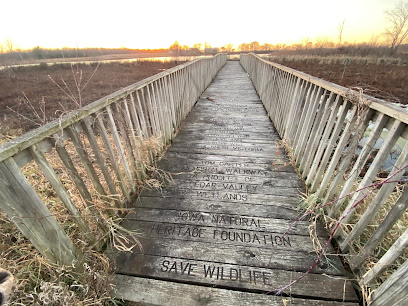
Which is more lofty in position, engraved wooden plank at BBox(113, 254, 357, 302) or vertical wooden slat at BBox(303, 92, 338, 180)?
vertical wooden slat at BBox(303, 92, 338, 180)

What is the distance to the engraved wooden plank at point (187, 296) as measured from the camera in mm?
1543

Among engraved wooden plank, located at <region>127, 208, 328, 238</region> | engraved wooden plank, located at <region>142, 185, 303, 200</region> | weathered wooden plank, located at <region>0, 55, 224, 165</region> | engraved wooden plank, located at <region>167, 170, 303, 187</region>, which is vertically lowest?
engraved wooden plank, located at <region>167, 170, 303, 187</region>

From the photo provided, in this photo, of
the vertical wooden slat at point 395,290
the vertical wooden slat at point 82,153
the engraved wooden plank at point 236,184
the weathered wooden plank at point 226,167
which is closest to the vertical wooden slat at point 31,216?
the vertical wooden slat at point 82,153

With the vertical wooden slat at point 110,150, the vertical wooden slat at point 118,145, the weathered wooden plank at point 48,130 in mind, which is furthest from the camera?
→ the vertical wooden slat at point 118,145

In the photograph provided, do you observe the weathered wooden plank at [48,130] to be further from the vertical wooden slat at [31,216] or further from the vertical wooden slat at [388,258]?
the vertical wooden slat at [388,258]

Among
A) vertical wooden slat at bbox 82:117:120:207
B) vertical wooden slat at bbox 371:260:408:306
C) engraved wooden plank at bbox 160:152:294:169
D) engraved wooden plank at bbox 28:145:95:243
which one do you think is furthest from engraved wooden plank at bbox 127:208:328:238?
engraved wooden plank at bbox 160:152:294:169

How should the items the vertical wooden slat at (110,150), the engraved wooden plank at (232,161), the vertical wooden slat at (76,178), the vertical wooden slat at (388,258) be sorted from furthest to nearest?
the engraved wooden plank at (232,161), the vertical wooden slat at (110,150), the vertical wooden slat at (76,178), the vertical wooden slat at (388,258)

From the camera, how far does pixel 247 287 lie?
64.0 inches

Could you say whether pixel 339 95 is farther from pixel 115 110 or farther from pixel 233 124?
pixel 233 124

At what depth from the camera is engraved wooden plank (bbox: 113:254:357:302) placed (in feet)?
5.26

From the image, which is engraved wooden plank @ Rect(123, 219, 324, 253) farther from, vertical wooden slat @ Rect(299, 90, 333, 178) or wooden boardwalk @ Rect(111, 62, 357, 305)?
vertical wooden slat @ Rect(299, 90, 333, 178)

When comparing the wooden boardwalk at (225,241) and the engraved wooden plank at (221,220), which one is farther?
the engraved wooden plank at (221,220)

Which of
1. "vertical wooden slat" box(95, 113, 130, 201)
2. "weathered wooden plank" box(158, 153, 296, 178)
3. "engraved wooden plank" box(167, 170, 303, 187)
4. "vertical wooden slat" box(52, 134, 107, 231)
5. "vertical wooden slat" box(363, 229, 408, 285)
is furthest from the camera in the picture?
"weathered wooden plank" box(158, 153, 296, 178)

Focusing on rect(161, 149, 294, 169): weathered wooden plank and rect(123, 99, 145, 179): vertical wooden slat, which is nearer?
rect(123, 99, 145, 179): vertical wooden slat
